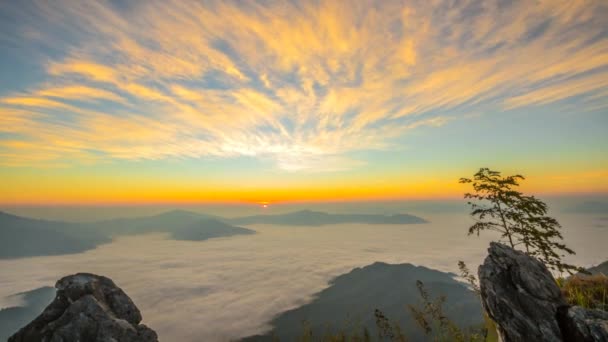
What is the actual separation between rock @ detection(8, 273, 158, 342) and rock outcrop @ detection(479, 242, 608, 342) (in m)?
20.3

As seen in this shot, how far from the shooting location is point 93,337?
16828 mm

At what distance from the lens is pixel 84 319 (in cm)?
1716

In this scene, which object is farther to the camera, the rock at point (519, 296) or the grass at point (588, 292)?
the grass at point (588, 292)

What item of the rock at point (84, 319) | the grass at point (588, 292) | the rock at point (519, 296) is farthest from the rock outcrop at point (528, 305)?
the rock at point (84, 319)

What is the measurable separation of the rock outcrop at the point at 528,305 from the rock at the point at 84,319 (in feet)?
66.7

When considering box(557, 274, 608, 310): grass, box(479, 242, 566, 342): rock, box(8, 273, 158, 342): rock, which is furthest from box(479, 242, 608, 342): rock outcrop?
box(8, 273, 158, 342): rock

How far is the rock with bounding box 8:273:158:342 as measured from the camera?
16.6 m

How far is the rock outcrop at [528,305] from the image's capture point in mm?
10625

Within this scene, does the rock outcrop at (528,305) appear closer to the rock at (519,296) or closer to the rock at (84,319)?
→ the rock at (519,296)

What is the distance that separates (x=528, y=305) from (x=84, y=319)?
2509cm

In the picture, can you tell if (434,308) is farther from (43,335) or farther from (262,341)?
(262,341)

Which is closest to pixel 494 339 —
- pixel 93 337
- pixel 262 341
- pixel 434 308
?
pixel 434 308

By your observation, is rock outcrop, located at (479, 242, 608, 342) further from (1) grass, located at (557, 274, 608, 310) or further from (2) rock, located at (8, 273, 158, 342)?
(2) rock, located at (8, 273, 158, 342)

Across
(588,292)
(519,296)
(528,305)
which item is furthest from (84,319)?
(588,292)
